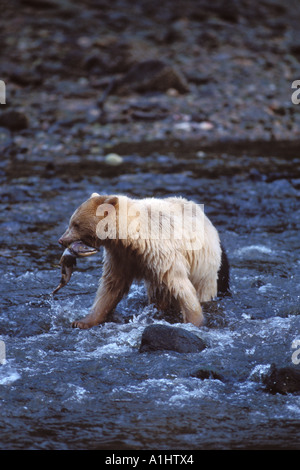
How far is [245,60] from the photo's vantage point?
55.7 feet

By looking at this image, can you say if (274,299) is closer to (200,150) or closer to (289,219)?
(289,219)

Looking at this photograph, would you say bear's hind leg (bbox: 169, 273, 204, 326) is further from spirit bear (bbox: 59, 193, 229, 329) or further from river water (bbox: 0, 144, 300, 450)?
river water (bbox: 0, 144, 300, 450)

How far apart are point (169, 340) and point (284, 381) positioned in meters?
1.08

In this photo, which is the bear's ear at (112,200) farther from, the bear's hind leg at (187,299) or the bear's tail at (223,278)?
the bear's tail at (223,278)

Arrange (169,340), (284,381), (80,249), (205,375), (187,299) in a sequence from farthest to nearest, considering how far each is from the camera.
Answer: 1. (187,299)
2. (80,249)
3. (169,340)
4. (205,375)
5. (284,381)

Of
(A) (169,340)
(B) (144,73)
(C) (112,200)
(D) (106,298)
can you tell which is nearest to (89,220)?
(C) (112,200)

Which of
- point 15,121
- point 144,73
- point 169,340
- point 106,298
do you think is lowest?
point 169,340

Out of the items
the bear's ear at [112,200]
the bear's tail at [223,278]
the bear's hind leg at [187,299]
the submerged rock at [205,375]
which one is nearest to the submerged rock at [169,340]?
the submerged rock at [205,375]

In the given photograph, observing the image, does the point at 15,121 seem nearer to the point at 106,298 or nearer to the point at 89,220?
the point at 106,298

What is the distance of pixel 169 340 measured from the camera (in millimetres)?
5805

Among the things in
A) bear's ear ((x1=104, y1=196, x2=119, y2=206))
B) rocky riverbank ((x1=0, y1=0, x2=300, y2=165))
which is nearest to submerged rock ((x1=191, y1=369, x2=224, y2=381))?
bear's ear ((x1=104, y1=196, x2=119, y2=206))

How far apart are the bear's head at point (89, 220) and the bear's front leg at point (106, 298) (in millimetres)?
577

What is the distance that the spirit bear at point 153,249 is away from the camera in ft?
20.1
